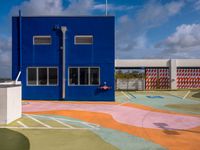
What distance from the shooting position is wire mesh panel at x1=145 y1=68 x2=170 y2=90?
3759 centimetres

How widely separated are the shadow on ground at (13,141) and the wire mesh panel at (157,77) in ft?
98.4

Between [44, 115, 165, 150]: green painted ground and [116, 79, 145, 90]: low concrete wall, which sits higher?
[116, 79, 145, 90]: low concrete wall

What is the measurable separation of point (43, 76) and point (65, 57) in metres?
2.14

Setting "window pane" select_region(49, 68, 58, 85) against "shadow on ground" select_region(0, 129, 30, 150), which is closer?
"shadow on ground" select_region(0, 129, 30, 150)

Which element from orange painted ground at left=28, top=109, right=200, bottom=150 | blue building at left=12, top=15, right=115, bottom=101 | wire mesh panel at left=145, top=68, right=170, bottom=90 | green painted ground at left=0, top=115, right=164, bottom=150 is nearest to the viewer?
green painted ground at left=0, top=115, right=164, bottom=150

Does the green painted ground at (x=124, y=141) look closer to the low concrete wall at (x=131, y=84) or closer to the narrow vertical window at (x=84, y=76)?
the narrow vertical window at (x=84, y=76)

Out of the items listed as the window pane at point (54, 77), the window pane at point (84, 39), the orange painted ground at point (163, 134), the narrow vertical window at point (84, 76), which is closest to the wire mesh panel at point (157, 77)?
the narrow vertical window at point (84, 76)

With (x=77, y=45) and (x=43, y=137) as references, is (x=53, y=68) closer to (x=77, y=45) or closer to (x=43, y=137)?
(x=77, y=45)

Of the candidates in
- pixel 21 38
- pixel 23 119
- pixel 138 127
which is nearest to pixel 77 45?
pixel 21 38

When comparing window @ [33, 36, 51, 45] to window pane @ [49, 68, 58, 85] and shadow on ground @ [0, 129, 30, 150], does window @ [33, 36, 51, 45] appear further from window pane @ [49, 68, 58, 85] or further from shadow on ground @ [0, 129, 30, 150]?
shadow on ground @ [0, 129, 30, 150]

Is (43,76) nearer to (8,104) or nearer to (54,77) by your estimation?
(54,77)

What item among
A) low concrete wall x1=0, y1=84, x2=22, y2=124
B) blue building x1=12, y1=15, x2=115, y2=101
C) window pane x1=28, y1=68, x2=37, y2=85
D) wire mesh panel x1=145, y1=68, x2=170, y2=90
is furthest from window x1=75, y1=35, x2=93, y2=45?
wire mesh panel x1=145, y1=68, x2=170, y2=90

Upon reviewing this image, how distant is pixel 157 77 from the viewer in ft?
123

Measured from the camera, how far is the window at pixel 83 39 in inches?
790
